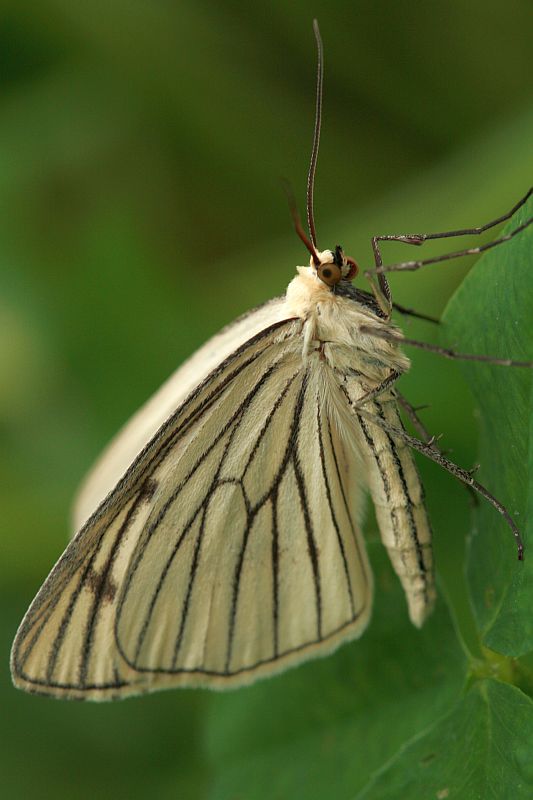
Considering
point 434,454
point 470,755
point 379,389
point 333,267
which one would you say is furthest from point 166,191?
point 470,755

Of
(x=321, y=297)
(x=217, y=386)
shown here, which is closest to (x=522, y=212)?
(x=321, y=297)

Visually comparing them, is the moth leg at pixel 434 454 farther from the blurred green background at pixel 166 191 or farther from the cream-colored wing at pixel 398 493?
the blurred green background at pixel 166 191

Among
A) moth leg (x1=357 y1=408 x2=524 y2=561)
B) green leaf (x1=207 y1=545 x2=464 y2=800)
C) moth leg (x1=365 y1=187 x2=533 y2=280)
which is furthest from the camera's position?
green leaf (x1=207 y1=545 x2=464 y2=800)

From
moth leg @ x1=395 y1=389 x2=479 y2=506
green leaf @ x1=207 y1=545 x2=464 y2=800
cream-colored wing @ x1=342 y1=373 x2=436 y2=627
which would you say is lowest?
green leaf @ x1=207 y1=545 x2=464 y2=800

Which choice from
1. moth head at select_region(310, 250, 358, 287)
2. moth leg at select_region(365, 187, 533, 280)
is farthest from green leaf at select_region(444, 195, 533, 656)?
moth head at select_region(310, 250, 358, 287)

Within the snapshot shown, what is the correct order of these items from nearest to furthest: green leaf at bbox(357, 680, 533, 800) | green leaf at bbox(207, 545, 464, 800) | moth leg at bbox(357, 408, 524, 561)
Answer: green leaf at bbox(357, 680, 533, 800) → moth leg at bbox(357, 408, 524, 561) → green leaf at bbox(207, 545, 464, 800)

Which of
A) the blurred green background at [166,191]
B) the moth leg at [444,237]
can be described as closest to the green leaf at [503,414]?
the moth leg at [444,237]

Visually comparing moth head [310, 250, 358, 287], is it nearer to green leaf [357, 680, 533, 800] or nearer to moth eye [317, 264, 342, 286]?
moth eye [317, 264, 342, 286]

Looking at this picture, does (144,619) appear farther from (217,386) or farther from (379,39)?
(379,39)
